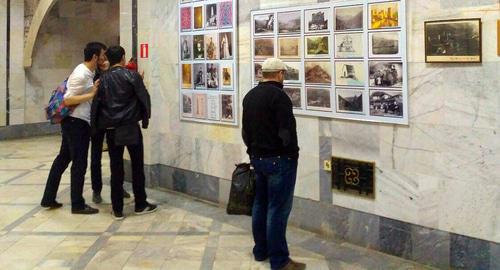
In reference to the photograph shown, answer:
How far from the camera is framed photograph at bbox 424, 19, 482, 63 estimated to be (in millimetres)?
3291

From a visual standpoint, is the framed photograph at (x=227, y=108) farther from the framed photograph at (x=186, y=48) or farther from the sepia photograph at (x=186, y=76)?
the framed photograph at (x=186, y=48)

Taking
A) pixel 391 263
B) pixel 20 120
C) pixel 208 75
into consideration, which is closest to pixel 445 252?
pixel 391 263

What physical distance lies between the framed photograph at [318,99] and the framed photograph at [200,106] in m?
1.46

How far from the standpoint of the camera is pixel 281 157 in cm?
351

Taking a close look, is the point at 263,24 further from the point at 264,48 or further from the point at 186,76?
the point at 186,76

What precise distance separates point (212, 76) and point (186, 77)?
46 cm

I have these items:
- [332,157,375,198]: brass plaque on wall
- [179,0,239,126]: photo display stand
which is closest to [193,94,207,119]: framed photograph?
[179,0,239,126]: photo display stand

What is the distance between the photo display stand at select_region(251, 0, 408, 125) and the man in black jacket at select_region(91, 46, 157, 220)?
1.12 metres

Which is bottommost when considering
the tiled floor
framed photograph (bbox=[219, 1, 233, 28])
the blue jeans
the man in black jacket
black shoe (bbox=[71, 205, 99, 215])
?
the tiled floor

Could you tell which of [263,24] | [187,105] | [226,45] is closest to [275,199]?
[263,24]

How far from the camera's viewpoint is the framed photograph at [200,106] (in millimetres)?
5539

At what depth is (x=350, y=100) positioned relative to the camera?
160 inches

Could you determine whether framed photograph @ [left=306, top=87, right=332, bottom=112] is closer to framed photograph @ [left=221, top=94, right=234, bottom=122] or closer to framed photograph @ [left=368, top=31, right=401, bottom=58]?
framed photograph @ [left=368, top=31, right=401, bottom=58]

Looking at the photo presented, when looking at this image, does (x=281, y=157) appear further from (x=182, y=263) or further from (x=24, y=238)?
(x=24, y=238)
